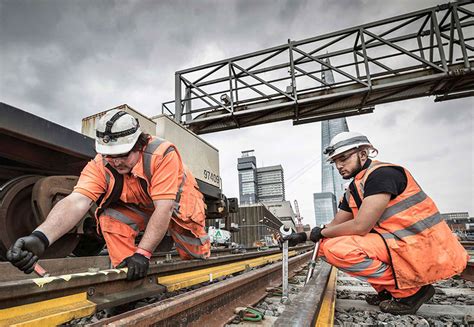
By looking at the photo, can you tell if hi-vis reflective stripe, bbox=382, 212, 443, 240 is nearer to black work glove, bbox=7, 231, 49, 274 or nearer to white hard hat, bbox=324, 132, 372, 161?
white hard hat, bbox=324, 132, 372, 161

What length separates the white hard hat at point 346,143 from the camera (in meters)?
2.32

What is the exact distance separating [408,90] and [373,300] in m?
7.00

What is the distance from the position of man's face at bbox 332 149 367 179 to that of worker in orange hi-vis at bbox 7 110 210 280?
1397 mm

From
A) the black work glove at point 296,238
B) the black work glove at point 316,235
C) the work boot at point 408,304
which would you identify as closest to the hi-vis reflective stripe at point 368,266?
the work boot at point 408,304

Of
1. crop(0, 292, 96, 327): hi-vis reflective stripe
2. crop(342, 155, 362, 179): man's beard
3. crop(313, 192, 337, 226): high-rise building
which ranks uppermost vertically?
crop(313, 192, 337, 226): high-rise building

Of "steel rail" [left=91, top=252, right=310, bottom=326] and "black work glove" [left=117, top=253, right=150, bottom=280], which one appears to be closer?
"steel rail" [left=91, top=252, right=310, bottom=326]

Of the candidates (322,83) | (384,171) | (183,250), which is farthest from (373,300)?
(322,83)

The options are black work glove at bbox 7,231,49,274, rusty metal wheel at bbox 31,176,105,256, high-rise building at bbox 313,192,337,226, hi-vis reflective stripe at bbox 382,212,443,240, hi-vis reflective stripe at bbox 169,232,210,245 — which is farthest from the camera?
high-rise building at bbox 313,192,337,226

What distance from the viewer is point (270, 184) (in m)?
100

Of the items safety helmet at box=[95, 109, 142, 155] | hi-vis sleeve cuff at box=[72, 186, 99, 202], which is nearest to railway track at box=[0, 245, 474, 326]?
hi-vis sleeve cuff at box=[72, 186, 99, 202]

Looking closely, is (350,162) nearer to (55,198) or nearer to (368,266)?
(368,266)

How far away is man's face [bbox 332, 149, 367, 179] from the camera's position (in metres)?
2.38

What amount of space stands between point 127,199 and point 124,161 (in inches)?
18.0

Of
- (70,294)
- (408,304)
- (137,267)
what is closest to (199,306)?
(137,267)
